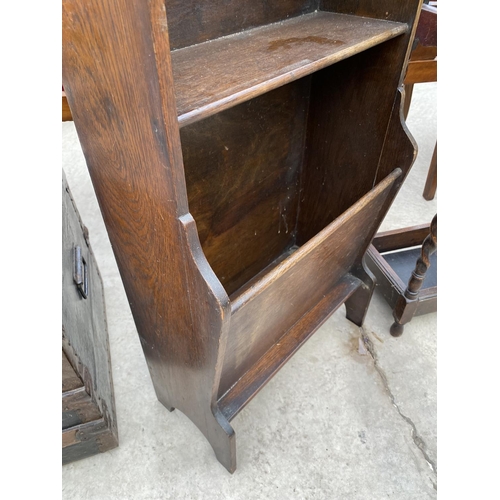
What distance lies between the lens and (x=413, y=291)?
1492 mm

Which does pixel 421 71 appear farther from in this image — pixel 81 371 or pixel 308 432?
pixel 81 371

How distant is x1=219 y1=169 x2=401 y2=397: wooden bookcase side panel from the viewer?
86 centimetres

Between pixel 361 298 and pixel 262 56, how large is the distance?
1.01 metres

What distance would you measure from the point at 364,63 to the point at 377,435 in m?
1.13

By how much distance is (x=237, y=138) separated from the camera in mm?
1149

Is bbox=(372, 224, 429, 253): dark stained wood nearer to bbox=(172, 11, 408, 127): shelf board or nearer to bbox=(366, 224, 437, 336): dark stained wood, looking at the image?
bbox=(366, 224, 437, 336): dark stained wood

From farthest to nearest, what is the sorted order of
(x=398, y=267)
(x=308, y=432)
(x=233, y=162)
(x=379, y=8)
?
(x=398, y=267) < (x=308, y=432) < (x=233, y=162) < (x=379, y=8)

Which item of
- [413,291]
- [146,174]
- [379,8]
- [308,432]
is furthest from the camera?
[413,291]

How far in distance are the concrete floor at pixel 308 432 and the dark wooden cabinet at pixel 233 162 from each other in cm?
12

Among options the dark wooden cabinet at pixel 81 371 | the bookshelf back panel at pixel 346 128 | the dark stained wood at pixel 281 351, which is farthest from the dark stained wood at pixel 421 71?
the dark wooden cabinet at pixel 81 371

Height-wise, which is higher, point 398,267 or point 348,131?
point 348,131

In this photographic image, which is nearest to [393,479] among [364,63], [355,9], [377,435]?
[377,435]

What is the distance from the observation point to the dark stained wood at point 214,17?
31.9 inches

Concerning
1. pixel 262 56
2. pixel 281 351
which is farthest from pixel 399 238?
pixel 262 56
